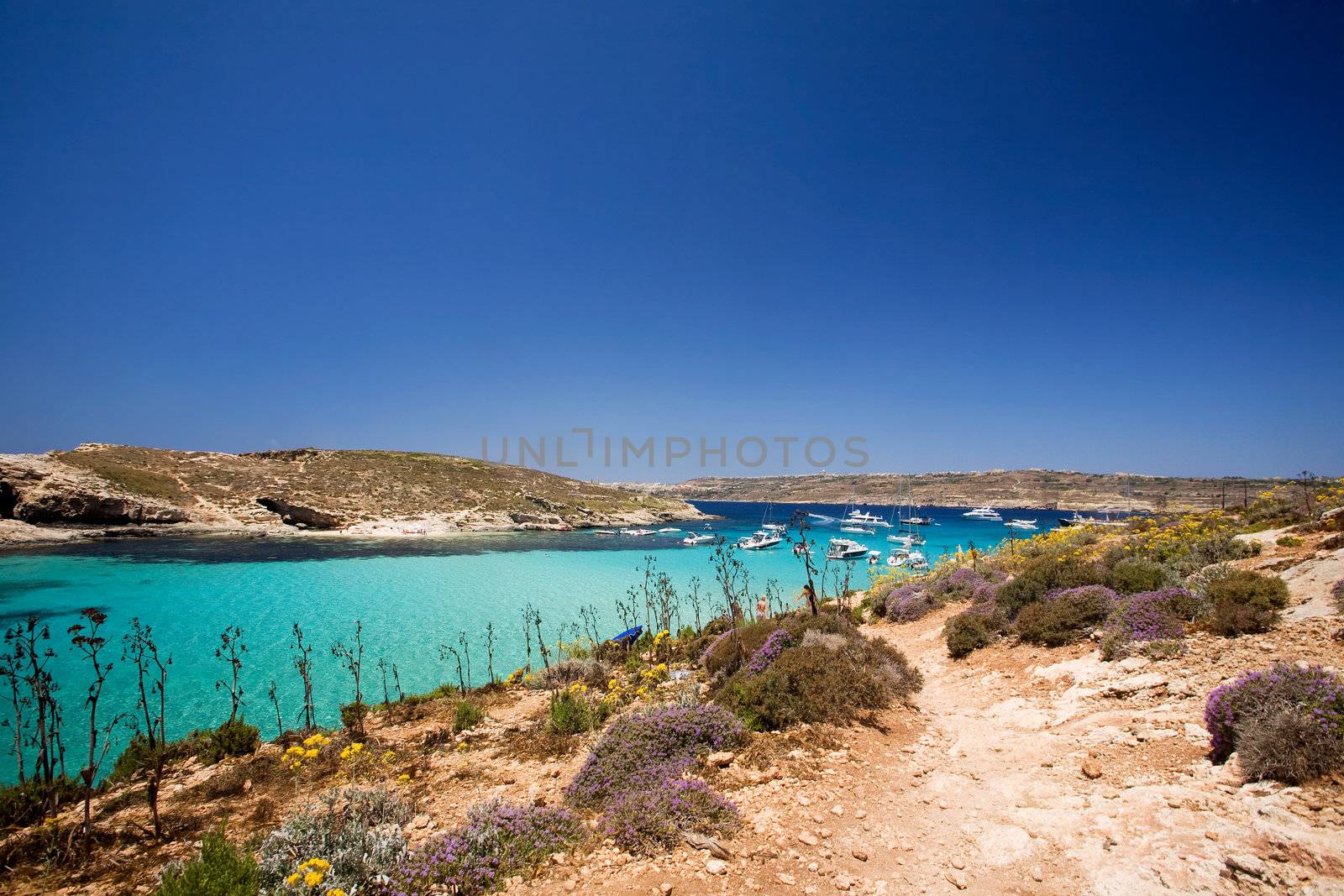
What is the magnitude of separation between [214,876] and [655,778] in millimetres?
3927

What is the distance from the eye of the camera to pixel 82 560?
36125 mm

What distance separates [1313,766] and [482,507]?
73166 millimetres

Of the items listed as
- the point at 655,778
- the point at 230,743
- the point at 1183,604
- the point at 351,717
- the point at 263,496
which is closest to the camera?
the point at 655,778

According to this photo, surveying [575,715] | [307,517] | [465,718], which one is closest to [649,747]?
[575,715]

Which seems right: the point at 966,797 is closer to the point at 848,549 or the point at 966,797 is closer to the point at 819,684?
the point at 819,684

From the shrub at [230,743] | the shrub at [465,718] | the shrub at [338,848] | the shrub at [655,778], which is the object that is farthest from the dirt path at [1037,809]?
the shrub at [230,743]

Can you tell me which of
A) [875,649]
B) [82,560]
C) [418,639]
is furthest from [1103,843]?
[82,560]

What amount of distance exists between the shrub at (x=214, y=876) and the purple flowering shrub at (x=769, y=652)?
6748 mm

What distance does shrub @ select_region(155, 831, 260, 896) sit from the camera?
3.88m

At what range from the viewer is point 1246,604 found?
24.8 ft

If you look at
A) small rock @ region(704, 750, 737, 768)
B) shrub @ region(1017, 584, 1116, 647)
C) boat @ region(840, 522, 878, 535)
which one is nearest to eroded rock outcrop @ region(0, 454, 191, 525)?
small rock @ region(704, 750, 737, 768)

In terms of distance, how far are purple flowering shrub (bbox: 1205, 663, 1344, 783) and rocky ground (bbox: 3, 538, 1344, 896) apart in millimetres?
180

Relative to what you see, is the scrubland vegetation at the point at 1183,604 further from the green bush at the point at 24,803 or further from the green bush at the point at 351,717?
Result: the green bush at the point at 24,803

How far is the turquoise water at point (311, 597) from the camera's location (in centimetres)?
1464
